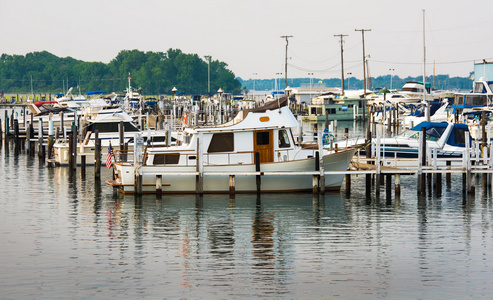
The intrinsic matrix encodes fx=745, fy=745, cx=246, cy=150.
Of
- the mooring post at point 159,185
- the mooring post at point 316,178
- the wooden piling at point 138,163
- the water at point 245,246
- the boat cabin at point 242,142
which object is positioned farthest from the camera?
the boat cabin at point 242,142

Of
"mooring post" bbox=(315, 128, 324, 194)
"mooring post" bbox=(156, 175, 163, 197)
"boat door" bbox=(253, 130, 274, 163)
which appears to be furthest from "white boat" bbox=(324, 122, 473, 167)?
"mooring post" bbox=(156, 175, 163, 197)

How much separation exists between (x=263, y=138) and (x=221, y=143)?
5.61ft

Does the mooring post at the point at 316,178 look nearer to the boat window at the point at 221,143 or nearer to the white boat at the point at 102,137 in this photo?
the boat window at the point at 221,143

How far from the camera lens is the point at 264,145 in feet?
98.9

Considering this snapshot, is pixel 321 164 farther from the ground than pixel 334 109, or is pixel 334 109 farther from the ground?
pixel 334 109

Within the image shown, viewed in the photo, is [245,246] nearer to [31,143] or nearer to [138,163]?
[138,163]

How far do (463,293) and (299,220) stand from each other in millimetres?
9086

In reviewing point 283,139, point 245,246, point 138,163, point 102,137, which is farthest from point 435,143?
point 102,137

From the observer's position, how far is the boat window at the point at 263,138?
1184 inches

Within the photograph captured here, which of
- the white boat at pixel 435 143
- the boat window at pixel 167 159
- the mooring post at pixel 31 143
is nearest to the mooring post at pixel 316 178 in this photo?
the boat window at pixel 167 159

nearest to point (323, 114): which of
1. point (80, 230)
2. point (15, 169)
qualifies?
point (15, 169)

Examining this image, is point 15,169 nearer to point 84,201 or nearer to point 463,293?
point 84,201

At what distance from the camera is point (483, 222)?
26234 millimetres

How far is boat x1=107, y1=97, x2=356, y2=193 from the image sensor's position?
97.2 feet
